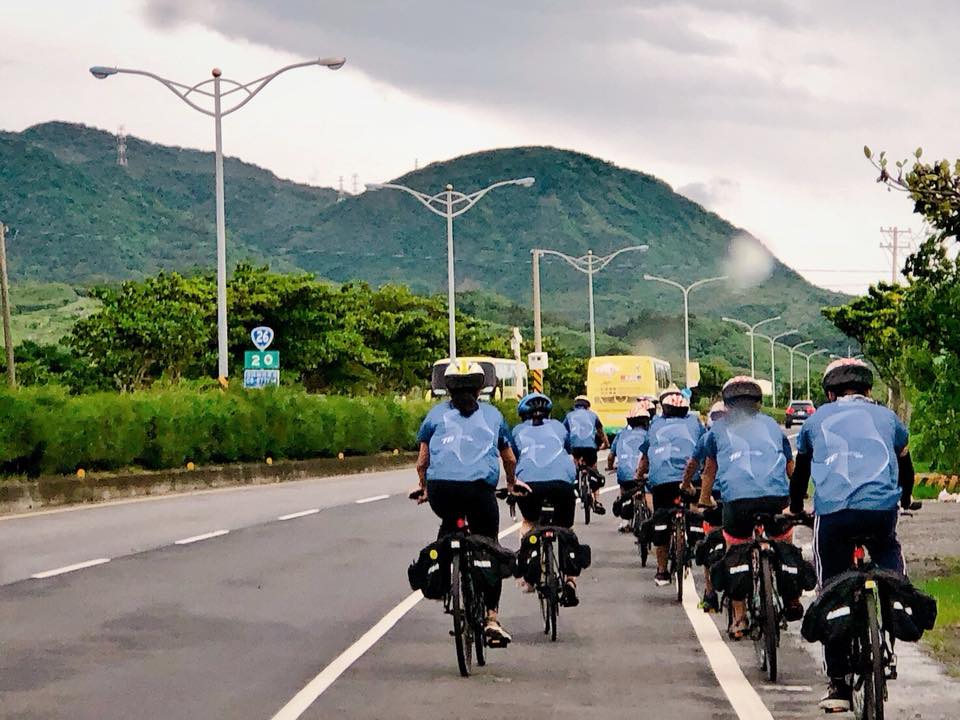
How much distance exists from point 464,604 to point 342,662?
969mm

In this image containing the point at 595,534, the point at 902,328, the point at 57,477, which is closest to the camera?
the point at 902,328

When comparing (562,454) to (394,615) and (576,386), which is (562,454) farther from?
(576,386)

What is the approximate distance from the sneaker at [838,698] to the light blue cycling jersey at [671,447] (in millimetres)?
7150

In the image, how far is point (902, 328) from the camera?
51.1 ft

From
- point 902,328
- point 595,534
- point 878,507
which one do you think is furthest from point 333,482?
point 878,507

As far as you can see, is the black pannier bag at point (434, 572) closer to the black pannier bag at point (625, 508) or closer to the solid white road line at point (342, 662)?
the solid white road line at point (342, 662)

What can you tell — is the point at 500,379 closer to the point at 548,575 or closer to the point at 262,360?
the point at 262,360

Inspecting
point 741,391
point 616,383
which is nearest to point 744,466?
point 741,391

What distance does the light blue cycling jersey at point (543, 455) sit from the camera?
13.3 m

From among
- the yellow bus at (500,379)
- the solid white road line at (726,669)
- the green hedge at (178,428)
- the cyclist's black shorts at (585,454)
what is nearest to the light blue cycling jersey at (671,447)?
the solid white road line at (726,669)

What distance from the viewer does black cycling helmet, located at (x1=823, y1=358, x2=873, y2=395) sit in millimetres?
8945

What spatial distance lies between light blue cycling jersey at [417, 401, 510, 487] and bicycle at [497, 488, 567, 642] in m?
0.90

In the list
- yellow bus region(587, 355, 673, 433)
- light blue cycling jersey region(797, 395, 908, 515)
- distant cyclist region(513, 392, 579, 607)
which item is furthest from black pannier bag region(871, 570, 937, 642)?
yellow bus region(587, 355, 673, 433)

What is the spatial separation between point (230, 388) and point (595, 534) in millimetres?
18594
